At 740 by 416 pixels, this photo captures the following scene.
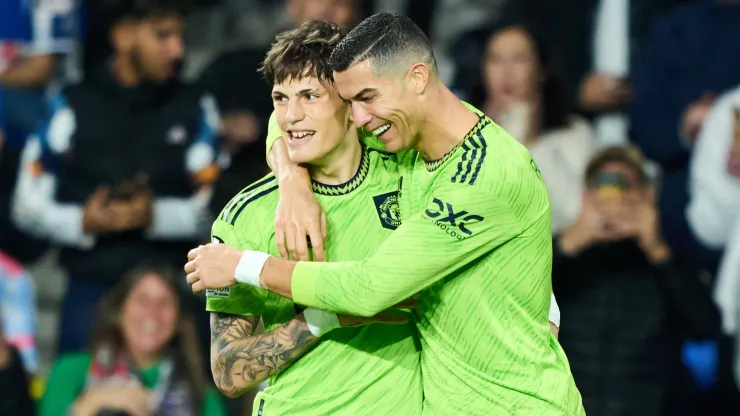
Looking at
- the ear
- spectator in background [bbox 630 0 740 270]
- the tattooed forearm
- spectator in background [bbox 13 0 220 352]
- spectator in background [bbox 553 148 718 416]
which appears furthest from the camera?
spectator in background [bbox 13 0 220 352]

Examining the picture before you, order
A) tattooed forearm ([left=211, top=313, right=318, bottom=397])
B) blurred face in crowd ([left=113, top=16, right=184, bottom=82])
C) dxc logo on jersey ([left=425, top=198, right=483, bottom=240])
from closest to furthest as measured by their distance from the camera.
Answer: dxc logo on jersey ([left=425, top=198, right=483, bottom=240]), tattooed forearm ([left=211, top=313, right=318, bottom=397]), blurred face in crowd ([left=113, top=16, right=184, bottom=82])

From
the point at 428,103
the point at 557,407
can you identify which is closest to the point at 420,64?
the point at 428,103

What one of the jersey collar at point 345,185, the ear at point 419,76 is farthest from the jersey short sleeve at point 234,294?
the ear at point 419,76

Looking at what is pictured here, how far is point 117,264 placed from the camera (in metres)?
7.65

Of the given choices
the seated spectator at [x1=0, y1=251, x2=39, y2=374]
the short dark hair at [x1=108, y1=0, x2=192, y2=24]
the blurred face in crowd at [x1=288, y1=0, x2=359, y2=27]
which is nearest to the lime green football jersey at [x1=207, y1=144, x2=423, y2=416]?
the blurred face in crowd at [x1=288, y1=0, x2=359, y2=27]

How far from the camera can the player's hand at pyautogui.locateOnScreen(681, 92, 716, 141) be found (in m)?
7.48

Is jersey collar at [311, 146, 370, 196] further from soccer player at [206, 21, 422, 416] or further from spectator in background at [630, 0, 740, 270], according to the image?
spectator in background at [630, 0, 740, 270]

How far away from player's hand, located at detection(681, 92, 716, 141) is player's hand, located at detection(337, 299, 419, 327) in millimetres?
3450

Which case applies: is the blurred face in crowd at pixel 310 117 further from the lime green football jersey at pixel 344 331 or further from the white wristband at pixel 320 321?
the white wristband at pixel 320 321

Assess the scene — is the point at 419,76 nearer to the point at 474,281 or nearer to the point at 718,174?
the point at 474,281

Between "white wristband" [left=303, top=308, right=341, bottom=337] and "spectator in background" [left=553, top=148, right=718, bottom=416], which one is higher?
"white wristband" [left=303, top=308, right=341, bottom=337]

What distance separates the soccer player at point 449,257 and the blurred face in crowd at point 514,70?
315 cm

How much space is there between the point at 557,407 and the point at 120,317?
11.5ft

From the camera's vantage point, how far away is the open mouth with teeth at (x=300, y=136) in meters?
4.52
